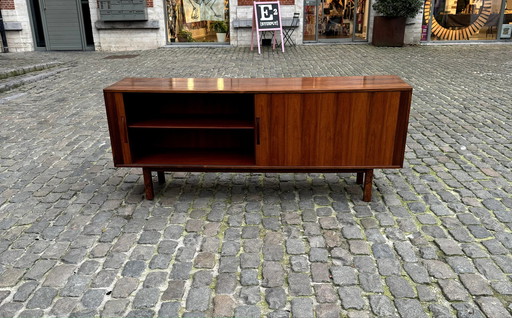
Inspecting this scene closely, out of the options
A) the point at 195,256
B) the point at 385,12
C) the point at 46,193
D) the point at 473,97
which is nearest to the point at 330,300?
the point at 195,256

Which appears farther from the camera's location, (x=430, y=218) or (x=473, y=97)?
(x=473, y=97)

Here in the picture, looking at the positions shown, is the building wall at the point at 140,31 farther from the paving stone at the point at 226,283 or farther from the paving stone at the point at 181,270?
the paving stone at the point at 226,283

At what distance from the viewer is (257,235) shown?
12.5 feet

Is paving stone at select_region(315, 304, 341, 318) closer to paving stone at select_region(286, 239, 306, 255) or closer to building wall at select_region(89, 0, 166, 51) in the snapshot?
paving stone at select_region(286, 239, 306, 255)

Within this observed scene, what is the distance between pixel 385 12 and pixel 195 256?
43.6 ft

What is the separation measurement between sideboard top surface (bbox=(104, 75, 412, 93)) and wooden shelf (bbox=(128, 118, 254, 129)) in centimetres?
35

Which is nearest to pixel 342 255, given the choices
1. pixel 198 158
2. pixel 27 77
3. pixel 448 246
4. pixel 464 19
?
pixel 448 246

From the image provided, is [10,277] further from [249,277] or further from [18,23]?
[18,23]

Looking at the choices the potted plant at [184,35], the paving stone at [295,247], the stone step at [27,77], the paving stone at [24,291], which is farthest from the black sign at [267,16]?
the paving stone at [24,291]

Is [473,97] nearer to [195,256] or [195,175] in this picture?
[195,175]

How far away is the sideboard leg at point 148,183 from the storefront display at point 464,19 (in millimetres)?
14652

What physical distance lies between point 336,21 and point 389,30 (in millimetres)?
2131

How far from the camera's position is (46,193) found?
4699 mm

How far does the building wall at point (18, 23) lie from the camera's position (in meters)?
15.7
